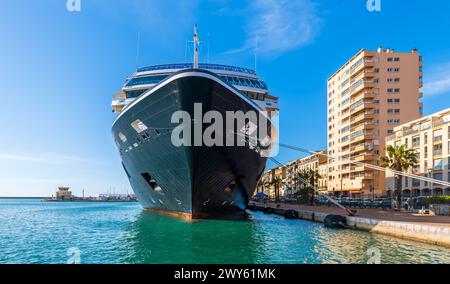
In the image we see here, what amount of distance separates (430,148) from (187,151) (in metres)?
40.6

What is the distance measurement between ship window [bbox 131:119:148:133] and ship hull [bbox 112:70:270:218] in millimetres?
219

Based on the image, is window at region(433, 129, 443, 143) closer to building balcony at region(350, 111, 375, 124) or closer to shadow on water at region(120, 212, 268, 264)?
building balcony at region(350, 111, 375, 124)

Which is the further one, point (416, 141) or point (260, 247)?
point (416, 141)

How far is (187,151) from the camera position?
60.3 ft

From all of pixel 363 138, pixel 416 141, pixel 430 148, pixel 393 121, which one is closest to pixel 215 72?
pixel 430 148

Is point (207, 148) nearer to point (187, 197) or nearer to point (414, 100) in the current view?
point (187, 197)

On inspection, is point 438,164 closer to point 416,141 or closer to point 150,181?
point 416,141

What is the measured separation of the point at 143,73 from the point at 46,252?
16723 millimetres

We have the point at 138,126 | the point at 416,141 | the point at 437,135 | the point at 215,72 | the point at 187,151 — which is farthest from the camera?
the point at 416,141

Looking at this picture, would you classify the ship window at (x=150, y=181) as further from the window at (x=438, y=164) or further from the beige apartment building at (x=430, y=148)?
the window at (x=438, y=164)

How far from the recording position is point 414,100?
6081 cm

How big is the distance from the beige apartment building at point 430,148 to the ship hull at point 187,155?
31539 mm
